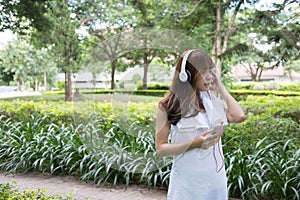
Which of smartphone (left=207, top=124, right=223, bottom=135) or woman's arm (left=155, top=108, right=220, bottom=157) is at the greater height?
smartphone (left=207, top=124, right=223, bottom=135)

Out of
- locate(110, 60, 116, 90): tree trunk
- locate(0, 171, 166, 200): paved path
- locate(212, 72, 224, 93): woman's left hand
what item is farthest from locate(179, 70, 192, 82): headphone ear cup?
locate(0, 171, 166, 200): paved path

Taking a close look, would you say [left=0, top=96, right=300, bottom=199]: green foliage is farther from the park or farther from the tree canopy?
the tree canopy

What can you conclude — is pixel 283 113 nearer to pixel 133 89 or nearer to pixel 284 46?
pixel 284 46

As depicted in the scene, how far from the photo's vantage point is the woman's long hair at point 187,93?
1.66m

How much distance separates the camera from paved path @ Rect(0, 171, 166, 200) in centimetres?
433

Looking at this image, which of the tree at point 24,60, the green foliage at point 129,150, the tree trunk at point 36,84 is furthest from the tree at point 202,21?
the tree trunk at point 36,84

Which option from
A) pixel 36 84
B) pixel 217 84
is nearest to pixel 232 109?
pixel 217 84

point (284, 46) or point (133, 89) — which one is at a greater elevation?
point (284, 46)

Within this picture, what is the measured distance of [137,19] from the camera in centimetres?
1648

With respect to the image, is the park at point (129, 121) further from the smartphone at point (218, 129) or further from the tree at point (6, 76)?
the tree at point (6, 76)

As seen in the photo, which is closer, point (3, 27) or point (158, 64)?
point (158, 64)

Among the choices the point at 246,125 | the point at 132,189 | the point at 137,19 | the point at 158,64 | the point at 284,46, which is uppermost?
the point at 137,19

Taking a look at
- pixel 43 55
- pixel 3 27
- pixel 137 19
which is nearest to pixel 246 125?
pixel 3 27

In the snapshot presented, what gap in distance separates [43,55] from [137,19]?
15.4 m
